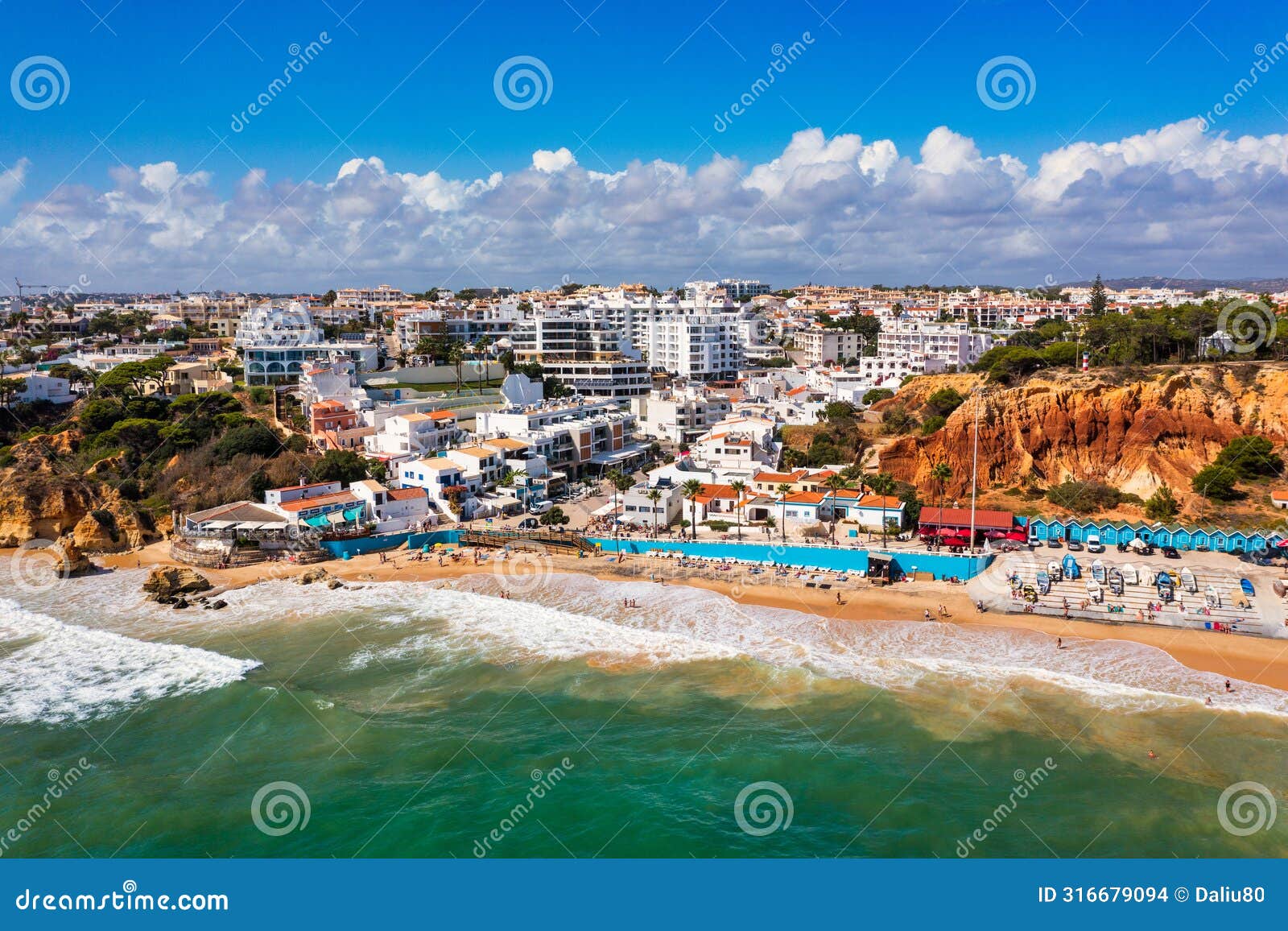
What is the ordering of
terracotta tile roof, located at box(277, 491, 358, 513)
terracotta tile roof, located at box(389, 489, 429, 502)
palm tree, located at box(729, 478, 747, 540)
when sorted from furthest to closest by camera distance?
terracotta tile roof, located at box(389, 489, 429, 502), terracotta tile roof, located at box(277, 491, 358, 513), palm tree, located at box(729, 478, 747, 540)

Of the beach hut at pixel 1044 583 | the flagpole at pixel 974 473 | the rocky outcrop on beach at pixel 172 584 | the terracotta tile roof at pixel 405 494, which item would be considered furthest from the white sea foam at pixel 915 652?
the rocky outcrop on beach at pixel 172 584

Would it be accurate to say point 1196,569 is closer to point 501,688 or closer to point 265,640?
point 501,688

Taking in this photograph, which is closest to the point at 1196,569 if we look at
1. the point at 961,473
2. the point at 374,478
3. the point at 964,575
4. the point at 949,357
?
the point at 964,575

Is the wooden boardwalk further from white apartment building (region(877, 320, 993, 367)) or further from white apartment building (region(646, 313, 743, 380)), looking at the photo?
white apartment building (region(646, 313, 743, 380))

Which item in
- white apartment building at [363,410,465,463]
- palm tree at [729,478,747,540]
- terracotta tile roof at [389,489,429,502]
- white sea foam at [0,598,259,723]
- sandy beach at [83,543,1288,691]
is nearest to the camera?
white sea foam at [0,598,259,723]

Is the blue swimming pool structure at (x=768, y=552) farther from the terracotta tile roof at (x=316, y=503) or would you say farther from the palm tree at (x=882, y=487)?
the palm tree at (x=882, y=487)

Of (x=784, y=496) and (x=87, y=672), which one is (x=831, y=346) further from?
(x=87, y=672)

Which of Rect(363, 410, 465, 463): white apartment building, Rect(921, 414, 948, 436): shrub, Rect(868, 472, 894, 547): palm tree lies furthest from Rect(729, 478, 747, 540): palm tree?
Rect(363, 410, 465, 463): white apartment building
